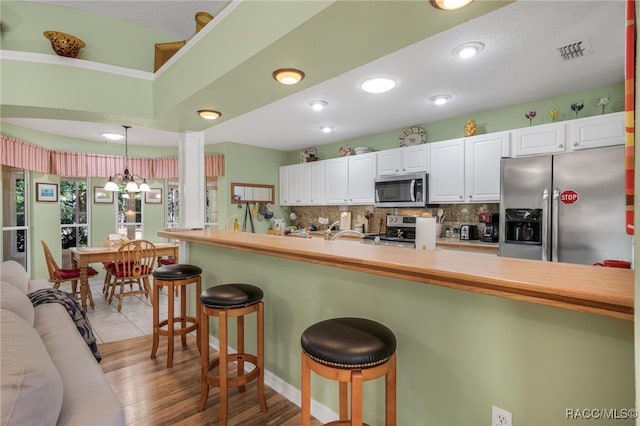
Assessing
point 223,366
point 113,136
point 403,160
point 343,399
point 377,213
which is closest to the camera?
point 343,399

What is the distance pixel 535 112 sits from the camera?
3400 millimetres

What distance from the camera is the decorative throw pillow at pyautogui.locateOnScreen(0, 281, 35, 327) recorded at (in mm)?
1399

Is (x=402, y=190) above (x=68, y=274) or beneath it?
above

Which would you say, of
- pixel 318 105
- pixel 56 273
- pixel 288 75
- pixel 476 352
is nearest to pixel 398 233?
pixel 318 105

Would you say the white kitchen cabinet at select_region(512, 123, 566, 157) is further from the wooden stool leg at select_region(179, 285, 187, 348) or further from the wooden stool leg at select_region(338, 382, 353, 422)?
the wooden stool leg at select_region(179, 285, 187, 348)

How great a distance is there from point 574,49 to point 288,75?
2.16 meters

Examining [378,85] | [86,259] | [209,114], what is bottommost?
[86,259]

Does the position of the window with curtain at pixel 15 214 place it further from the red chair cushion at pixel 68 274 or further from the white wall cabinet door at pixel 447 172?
the white wall cabinet door at pixel 447 172

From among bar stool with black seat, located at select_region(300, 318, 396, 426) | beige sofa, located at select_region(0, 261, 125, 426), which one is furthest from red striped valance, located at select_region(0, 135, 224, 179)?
bar stool with black seat, located at select_region(300, 318, 396, 426)

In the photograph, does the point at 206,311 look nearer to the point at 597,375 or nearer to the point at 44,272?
the point at 597,375

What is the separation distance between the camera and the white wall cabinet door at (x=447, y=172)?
12.4ft

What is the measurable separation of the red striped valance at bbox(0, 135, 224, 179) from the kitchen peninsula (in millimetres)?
4237

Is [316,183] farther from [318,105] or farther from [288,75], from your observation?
[288,75]

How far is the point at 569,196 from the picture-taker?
2.74 meters
